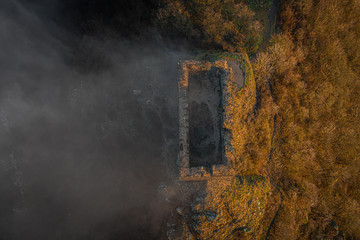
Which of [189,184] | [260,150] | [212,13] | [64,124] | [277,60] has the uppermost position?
[212,13]

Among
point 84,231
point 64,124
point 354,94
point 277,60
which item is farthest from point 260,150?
point 64,124

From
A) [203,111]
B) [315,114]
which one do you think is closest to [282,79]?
[315,114]

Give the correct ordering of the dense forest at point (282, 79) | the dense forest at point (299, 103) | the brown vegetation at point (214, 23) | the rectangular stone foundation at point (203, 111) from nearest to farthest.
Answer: the rectangular stone foundation at point (203, 111) < the dense forest at point (282, 79) < the dense forest at point (299, 103) < the brown vegetation at point (214, 23)

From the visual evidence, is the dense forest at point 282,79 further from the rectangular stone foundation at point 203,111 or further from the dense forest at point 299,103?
the rectangular stone foundation at point 203,111

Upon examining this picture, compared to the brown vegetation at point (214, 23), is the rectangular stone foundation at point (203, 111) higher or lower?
lower

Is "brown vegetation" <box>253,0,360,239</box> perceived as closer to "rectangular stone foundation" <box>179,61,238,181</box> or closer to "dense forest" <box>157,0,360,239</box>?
"dense forest" <box>157,0,360,239</box>

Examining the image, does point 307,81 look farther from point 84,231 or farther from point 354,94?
point 84,231

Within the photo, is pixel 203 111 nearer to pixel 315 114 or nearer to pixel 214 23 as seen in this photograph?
pixel 214 23

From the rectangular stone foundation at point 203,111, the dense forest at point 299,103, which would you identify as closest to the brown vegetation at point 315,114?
the dense forest at point 299,103
